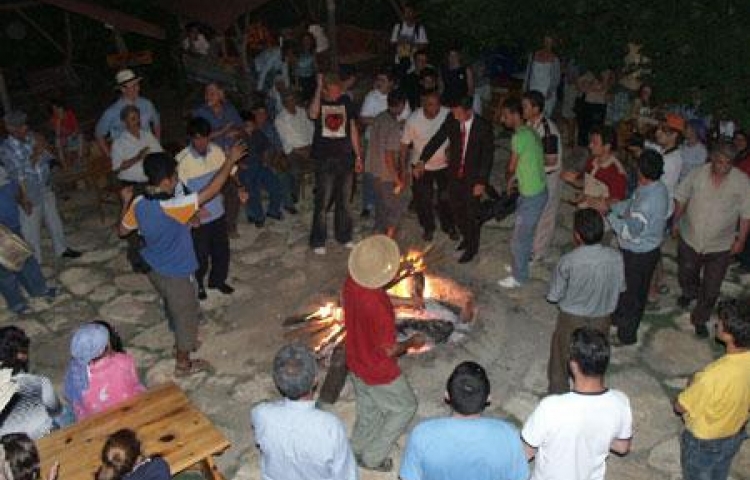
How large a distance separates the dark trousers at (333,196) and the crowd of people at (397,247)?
25mm

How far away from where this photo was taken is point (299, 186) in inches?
442

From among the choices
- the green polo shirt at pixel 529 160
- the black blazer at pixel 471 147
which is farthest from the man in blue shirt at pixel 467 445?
the black blazer at pixel 471 147

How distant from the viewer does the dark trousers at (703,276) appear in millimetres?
7590

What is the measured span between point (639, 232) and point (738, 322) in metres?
2.42

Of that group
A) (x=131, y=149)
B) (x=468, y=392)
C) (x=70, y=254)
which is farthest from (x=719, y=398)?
(x=70, y=254)

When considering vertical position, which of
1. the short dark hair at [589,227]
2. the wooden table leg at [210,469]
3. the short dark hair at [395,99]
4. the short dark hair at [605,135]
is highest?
the short dark hair at [395,99]

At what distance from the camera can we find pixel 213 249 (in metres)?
8.66

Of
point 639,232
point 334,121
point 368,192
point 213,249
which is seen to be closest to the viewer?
point 639,232

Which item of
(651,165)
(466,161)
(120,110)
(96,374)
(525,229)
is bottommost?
(96,374)

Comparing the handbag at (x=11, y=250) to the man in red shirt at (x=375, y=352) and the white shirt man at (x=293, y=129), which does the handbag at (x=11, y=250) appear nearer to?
the white shirt man at (x=293, y=129)

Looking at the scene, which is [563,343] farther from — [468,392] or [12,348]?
[12,348]

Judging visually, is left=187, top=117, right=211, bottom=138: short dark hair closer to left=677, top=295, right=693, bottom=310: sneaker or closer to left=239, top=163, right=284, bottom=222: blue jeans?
left=239, top=163, right=284, bottom=222: blue jeans

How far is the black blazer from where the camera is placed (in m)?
8.77

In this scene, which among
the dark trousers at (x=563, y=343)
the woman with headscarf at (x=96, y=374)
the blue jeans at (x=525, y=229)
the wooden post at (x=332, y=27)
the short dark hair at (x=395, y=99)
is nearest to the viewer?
the woman with headscarf at (x=96, y=374)
